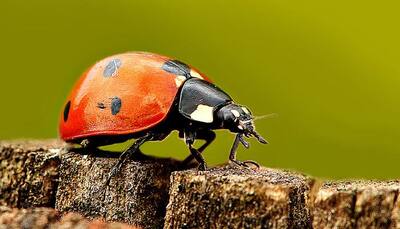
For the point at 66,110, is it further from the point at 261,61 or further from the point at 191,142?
the point at 261,61

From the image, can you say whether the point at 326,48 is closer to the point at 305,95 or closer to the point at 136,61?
the point at 305,95

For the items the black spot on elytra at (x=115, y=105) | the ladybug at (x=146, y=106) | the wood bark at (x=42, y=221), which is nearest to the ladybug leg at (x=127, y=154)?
the ladybug at (x=146, y=106)

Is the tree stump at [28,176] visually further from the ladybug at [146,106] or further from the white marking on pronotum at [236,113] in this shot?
the white marking on pronotum at [236,113]

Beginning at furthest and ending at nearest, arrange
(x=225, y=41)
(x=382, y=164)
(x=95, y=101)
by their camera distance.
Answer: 1. (x=225, y=41)
2. (x=382, y=164)
3. (x=95, y=101)

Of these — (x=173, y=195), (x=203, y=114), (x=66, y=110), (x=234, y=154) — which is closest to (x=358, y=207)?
(x=173, y=195)

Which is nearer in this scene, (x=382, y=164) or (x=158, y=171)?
(x=158, y=171)

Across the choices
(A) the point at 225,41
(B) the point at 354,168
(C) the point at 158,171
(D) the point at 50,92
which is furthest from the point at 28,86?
(C) the point at 158,171

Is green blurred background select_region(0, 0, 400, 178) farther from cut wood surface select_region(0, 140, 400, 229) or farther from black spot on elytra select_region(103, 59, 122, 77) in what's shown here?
cut wood surface select_region(0, 140, 400, 229)
